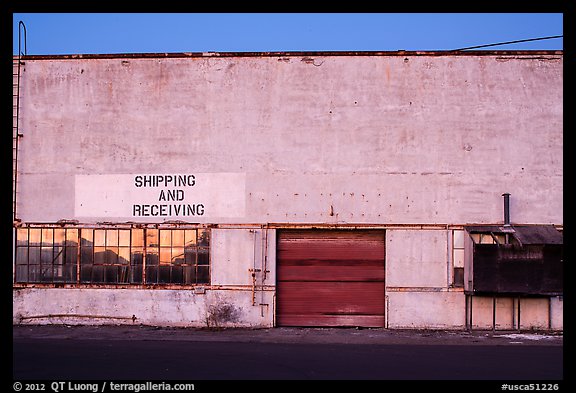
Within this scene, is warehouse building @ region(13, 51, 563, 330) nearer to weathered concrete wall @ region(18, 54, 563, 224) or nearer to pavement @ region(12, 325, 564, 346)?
weathered concrete wall @ region(18, 54, 563, 224)

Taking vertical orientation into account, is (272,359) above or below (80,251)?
below

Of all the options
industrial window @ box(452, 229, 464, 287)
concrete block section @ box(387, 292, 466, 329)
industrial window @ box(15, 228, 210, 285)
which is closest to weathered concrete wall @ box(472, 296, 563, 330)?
concrete block section @ box(387, 292, 466, 329)

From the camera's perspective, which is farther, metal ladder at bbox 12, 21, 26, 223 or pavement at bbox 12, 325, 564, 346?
metal ladder at bbox 12, 21, 26, 223

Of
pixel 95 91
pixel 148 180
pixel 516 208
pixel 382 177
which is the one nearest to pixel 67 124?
pixel 95 91

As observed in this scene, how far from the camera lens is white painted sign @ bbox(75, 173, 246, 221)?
15.5 meters

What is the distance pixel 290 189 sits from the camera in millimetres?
15414

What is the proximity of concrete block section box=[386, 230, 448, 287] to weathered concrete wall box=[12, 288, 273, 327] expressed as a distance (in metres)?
3.18

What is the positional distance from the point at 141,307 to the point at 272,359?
17.5 feet

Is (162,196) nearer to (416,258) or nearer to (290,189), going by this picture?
(290,189)

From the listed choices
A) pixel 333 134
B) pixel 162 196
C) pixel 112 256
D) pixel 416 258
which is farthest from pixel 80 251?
pixel 416 258

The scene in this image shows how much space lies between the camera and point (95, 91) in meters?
15.9

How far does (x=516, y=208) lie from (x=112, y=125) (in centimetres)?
1029

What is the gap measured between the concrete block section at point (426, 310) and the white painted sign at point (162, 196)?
4.42 m

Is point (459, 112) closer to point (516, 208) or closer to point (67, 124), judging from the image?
point (516, 208)
